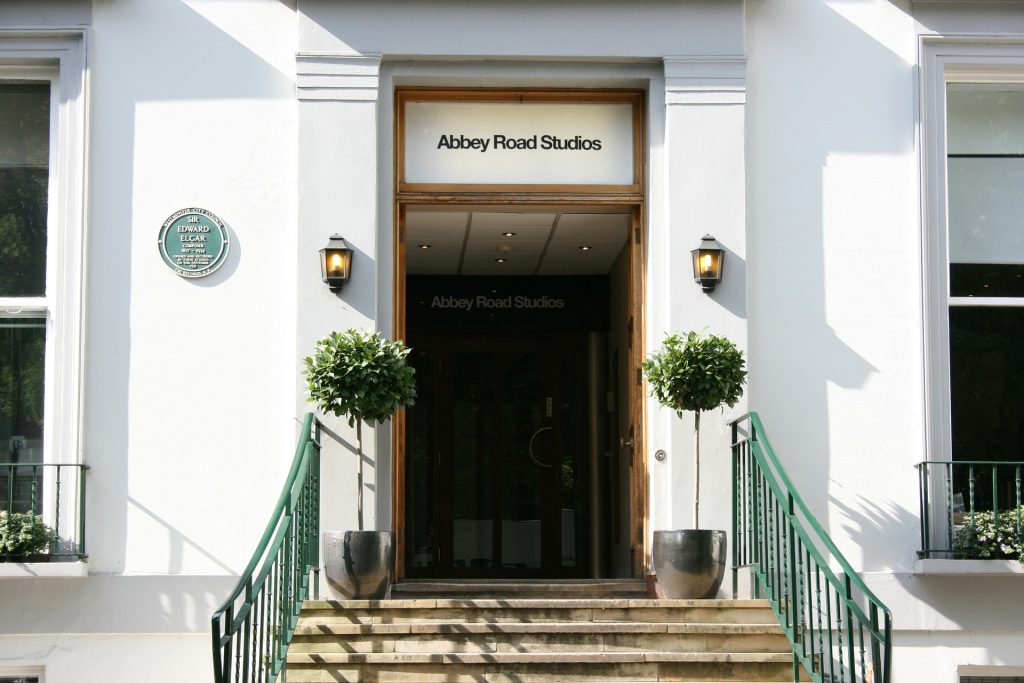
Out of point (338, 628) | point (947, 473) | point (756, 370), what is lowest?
point (338, 628)

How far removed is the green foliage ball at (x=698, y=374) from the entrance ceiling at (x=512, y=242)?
158cm

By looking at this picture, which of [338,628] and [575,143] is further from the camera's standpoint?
[575,143]

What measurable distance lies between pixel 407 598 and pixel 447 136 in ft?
8.43

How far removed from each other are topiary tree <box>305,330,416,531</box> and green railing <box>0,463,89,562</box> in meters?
1.43

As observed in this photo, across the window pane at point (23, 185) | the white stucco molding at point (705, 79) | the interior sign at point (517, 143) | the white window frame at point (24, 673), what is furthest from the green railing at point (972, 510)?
the window pane at point (23, 185)

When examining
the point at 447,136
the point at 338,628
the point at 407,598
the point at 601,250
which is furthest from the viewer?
the point at 601,250

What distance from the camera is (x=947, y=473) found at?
27.0 feet

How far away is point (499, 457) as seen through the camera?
12.3m

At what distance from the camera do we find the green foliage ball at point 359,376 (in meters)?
7.64

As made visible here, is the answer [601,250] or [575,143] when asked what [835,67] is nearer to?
[575,143]

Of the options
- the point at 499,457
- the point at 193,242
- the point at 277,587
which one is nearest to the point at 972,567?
the point at 277,587

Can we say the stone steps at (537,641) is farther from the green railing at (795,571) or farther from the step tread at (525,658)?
the green railing at (795,571)

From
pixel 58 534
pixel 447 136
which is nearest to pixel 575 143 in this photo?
pixel 447 136

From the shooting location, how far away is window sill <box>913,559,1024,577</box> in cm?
787
